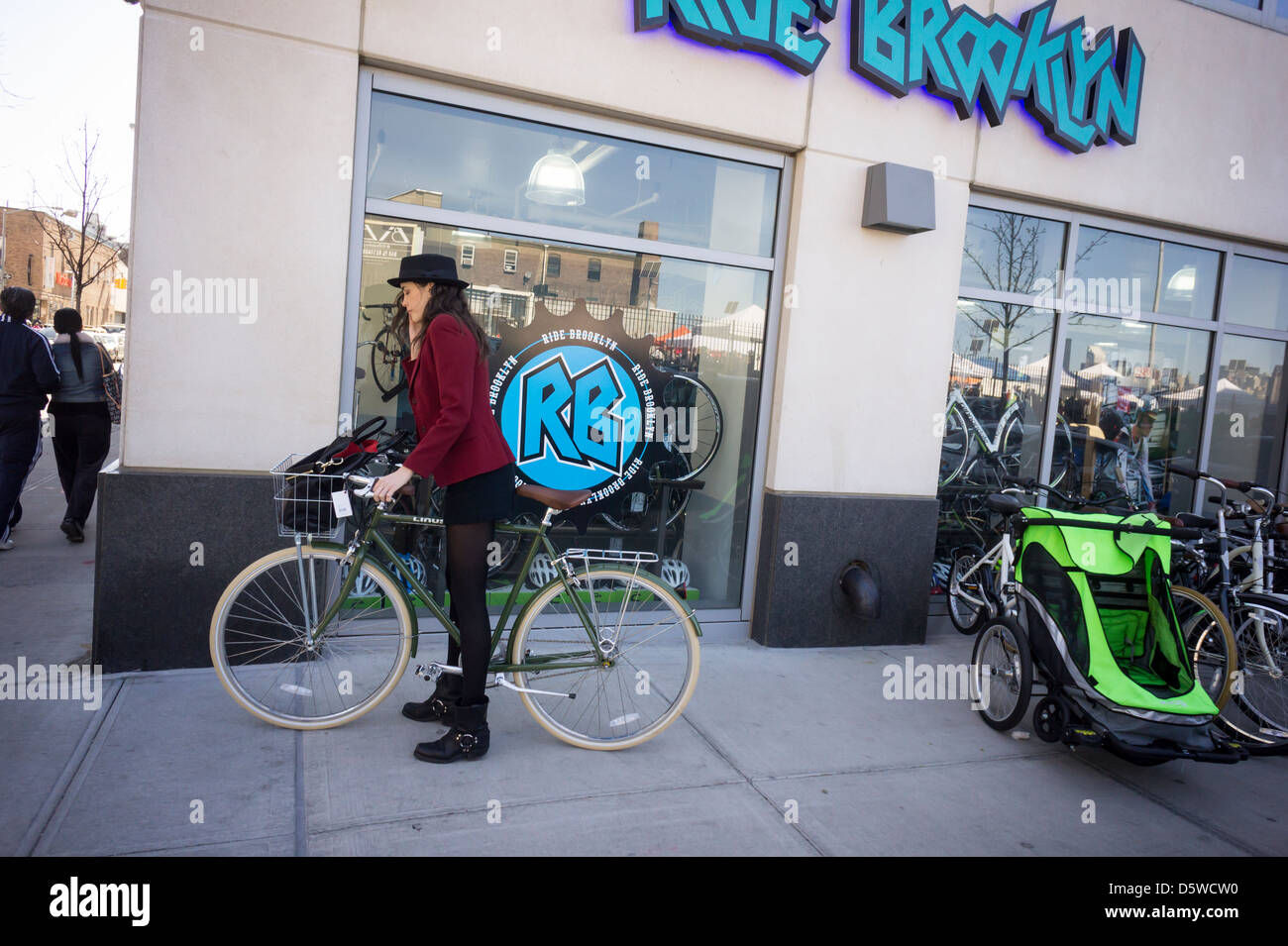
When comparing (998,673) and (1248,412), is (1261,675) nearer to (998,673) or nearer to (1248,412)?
(998,673)

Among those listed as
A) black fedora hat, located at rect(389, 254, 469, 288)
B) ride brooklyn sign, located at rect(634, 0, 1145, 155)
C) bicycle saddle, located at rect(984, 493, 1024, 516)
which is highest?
ride brooklyn sign, located at rect(634, 0, 1145, 155)

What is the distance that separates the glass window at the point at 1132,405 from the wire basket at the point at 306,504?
5.37 m

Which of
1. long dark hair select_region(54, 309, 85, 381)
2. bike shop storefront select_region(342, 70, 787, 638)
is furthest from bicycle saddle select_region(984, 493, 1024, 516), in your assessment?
A: long dark hair select_region(54, 309, 85, 381)

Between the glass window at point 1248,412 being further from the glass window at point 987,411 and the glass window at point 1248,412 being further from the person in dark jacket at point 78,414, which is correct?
the person in dark jacket at point 78,414

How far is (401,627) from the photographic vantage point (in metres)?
3.68

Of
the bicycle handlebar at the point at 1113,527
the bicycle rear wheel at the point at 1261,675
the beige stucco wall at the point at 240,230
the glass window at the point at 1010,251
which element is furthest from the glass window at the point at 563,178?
the bicycle rear wheel at the point at 1261,675

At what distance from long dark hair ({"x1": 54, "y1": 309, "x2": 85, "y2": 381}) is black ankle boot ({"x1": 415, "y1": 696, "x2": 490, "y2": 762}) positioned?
497cm

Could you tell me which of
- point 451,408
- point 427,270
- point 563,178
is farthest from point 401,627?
point 563,178

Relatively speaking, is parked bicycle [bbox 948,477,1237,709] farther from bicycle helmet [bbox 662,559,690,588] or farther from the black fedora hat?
the black fedora hat

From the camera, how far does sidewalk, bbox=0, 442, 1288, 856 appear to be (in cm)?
299

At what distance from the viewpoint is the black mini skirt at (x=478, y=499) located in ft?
11.5

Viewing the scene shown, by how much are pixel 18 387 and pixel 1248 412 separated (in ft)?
31.2

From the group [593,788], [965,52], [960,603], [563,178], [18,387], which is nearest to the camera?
[593,788]
